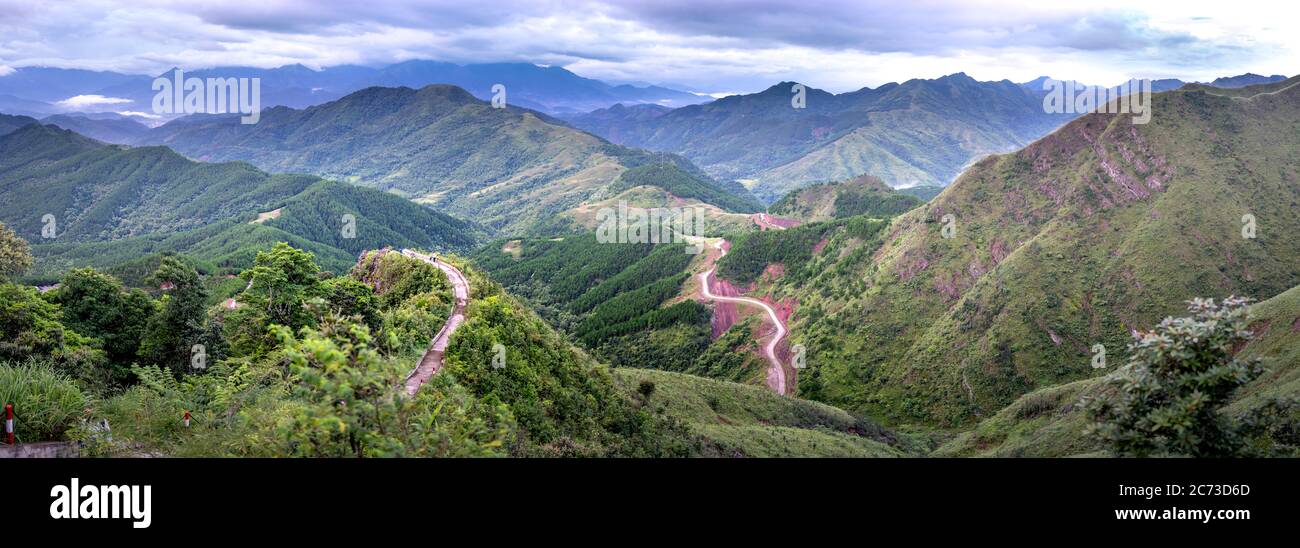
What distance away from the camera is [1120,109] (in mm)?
111500

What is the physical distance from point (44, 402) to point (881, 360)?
9023cm

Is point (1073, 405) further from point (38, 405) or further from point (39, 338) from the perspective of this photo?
point (39, 338)

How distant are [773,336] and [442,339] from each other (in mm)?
76861

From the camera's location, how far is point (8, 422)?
1438 centimetres

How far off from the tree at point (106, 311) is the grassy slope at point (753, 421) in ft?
98.1

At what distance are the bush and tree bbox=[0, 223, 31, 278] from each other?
46.9 metres

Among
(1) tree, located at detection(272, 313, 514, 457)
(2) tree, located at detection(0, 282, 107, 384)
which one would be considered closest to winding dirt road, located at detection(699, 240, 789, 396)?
(2) tree, located at detection(0, 282, 107, 384)

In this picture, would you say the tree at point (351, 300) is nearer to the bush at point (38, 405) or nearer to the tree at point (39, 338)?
the tree at point (39, 338)

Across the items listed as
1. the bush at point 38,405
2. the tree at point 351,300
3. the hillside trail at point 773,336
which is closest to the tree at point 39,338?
the tree at point 351,300

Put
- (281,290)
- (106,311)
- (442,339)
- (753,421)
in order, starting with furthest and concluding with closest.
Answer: (753,421), (106,311), (442,339), (281,290)

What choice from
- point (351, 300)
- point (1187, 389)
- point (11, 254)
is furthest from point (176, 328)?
point (1187, 389)

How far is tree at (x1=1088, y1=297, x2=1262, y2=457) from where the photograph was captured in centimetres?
1511
